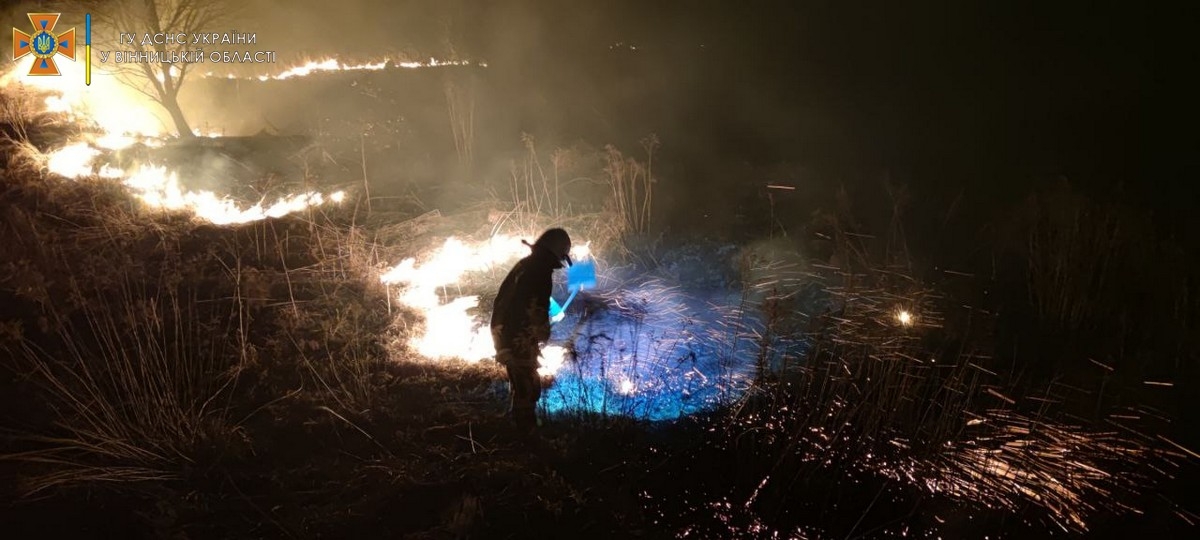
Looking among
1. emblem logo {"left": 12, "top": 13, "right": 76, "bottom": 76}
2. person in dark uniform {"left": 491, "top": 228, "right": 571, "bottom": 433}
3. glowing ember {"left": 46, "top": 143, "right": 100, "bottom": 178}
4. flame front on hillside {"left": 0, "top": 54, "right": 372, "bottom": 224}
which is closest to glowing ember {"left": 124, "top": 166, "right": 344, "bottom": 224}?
flame front on hillside {"left": 0, "top": 54, "right": 372, "bottom": 224}

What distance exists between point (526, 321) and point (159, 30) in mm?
12836

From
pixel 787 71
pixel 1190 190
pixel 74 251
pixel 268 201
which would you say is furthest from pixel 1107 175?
pixel 74 251

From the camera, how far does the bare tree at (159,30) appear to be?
1254cm

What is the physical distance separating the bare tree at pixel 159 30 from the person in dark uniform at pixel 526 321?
11.4 meters

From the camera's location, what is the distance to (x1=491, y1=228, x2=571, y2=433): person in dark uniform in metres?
4.60

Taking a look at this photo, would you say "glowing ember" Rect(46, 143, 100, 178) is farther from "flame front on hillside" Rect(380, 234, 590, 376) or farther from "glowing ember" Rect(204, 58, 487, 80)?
"flame front on hillside" Rect(380, 234, 590, 376)

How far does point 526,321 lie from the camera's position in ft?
15.2

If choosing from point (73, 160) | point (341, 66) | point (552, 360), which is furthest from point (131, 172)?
point (552, 360)

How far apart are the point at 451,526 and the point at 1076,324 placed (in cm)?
624

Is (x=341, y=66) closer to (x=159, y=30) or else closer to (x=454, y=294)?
(x=159, y=30)

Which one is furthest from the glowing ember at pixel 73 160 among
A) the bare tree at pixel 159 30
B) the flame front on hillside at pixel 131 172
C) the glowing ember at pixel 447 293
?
the glowing ember at pixel 447 293

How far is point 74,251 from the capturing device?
788 cm

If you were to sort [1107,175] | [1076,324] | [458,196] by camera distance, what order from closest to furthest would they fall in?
[1076,324] < [1107,175] < [458,196]

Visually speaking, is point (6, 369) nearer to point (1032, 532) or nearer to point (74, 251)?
point (74, 251)
